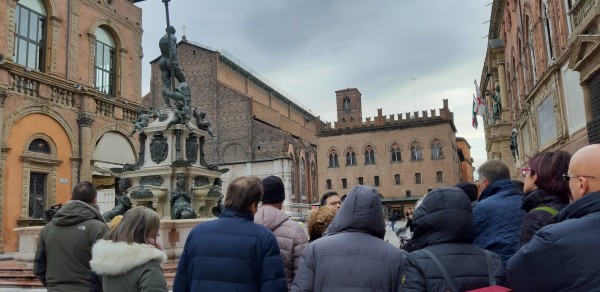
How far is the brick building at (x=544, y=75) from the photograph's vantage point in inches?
389

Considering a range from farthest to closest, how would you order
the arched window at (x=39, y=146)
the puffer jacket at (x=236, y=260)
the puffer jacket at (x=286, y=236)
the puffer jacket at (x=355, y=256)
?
1. the arched window at (x=39, y=146)
2. the puffer jacket at (x=286, y=236)
3. the puffer jacket at (x=236, y=260)
4. the puffer jacket at (x=355, y=256)

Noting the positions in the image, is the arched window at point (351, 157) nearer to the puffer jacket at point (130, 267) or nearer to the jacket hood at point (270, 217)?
the jacket hood at point (270, 217)

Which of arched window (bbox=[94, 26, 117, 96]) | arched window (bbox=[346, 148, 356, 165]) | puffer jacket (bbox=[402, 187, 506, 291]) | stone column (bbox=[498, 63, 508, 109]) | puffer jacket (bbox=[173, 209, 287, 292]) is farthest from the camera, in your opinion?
arched window (bbox=[346, 148, 356, 165])

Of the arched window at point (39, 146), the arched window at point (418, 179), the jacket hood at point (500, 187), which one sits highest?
the arched window at point (39, 146)

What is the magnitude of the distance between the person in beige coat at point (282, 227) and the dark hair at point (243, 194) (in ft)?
1.81

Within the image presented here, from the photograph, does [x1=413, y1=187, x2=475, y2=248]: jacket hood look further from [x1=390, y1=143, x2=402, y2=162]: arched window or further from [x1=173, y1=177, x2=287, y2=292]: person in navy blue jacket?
[x1=390, y1=143, x2=402, y2=162]: arched window

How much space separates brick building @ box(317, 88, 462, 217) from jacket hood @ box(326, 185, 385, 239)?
169 feet

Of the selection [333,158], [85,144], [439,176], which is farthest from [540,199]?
[333,158]

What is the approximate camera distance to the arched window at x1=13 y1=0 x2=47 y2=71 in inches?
707

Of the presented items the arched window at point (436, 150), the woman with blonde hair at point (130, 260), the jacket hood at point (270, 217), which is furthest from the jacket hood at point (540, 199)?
the arched window at point (436, 150)

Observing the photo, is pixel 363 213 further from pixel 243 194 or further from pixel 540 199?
pixel 540 199

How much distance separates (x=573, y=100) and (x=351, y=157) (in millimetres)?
45053

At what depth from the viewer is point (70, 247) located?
162 inches

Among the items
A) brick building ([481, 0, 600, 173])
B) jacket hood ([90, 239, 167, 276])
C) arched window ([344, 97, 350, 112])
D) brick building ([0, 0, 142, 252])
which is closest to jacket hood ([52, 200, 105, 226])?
jacket hood ([90, 239, 167, 276])
